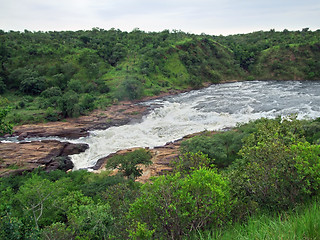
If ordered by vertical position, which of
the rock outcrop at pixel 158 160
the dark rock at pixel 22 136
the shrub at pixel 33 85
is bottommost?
the rock outcrop at pixel 158 160

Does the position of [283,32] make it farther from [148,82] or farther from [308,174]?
[308,174]

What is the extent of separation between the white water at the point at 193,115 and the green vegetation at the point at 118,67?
28.5ft

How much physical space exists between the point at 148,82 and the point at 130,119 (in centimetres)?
1938

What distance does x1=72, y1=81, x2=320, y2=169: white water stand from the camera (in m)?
26.6

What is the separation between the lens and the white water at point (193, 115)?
87.2 feet

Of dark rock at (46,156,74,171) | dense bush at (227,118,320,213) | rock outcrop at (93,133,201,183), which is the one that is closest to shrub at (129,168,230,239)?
dense bush at (227,118,320,213)

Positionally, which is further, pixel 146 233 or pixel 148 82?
pixel 148 82

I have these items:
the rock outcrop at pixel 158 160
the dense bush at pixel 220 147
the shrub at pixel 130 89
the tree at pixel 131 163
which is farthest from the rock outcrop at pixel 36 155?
the shrub at pixel 130 89

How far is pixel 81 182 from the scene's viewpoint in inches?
682

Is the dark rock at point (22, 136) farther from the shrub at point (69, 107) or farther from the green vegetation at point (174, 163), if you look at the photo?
the shrub at point (69, 107)

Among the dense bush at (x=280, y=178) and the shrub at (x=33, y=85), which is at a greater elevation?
the shrub at (x=33, y=85)

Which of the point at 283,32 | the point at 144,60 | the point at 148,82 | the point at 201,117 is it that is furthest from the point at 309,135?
the point at 283,32

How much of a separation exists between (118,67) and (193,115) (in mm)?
28208

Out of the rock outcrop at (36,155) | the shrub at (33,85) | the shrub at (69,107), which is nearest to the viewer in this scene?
the rock outcrop at (36,155)
